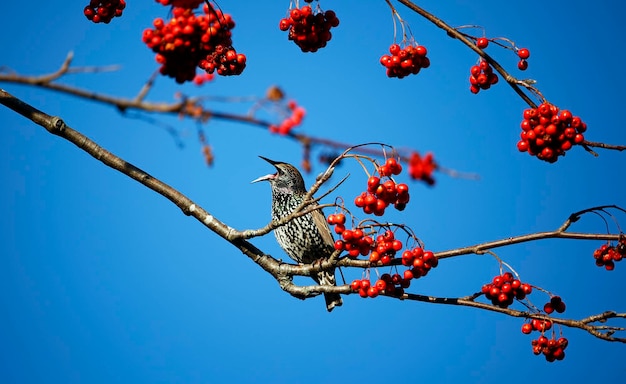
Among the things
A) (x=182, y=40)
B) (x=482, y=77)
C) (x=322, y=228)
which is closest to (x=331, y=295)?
(x=322, y=228)

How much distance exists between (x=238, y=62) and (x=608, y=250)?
224 cm

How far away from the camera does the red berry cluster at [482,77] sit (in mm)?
3605

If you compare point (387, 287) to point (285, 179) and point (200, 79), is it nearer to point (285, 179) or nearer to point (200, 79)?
point (200, 79)

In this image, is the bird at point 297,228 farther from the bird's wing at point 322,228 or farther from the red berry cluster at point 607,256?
the red berry cluster at point 607,256

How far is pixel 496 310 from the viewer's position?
11.7ft

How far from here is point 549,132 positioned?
3105 millimetres

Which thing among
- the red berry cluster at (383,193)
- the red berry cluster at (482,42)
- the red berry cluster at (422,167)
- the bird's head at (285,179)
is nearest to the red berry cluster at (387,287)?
the red berry cluster at (383,193)

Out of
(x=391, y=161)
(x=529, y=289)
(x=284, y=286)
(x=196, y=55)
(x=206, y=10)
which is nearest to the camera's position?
(x=196, y=55)

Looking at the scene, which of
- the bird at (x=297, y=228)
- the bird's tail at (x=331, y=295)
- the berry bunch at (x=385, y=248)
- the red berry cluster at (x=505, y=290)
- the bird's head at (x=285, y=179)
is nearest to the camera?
the berry bunch at (x=385, y=248)

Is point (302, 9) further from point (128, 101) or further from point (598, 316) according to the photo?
point (128, 101)

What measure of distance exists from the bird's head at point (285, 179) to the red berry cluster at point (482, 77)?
4701 millimetres

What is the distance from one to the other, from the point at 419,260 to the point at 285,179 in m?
5.01

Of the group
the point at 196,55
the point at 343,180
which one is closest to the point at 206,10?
the point at 196,55

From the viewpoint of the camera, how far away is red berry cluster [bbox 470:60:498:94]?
11.8ft
